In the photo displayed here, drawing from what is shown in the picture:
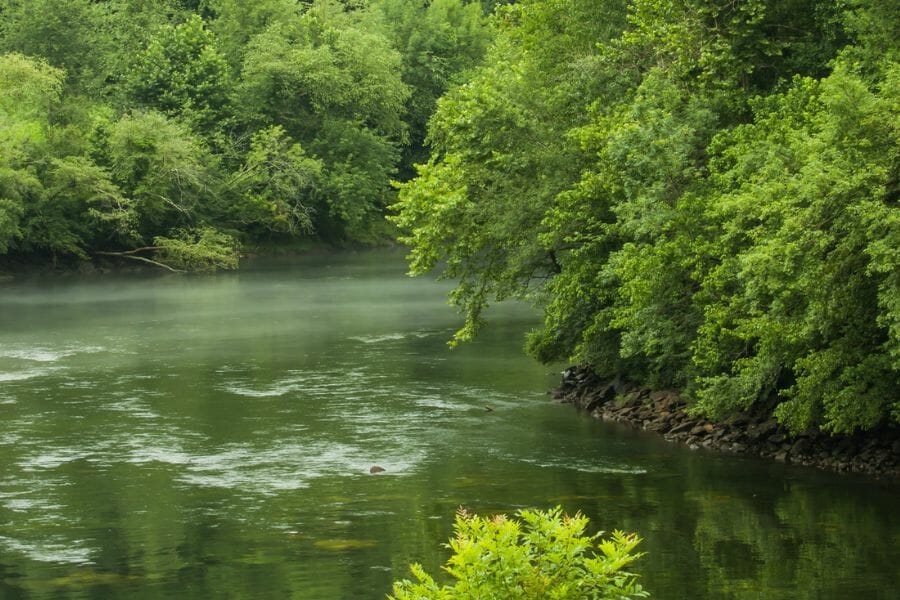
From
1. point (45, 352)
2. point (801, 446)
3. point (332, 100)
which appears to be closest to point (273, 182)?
point (332, 100)

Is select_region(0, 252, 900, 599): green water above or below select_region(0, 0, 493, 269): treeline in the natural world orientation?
below

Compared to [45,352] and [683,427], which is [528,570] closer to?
[683,427]

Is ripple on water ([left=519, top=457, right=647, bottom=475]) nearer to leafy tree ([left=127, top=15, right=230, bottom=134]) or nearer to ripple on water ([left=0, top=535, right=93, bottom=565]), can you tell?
ripple on water ([left=0, top=535, right=93, bottom=565])

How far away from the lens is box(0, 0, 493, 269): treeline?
7269cm

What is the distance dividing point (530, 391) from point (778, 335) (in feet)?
41.8

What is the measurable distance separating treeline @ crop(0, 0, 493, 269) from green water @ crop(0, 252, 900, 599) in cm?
2678

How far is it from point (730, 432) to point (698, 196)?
4948mm

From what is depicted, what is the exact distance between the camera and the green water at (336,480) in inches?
812

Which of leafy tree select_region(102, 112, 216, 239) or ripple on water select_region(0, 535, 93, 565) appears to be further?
leafy tree select_region(102, 112, 216, 239)

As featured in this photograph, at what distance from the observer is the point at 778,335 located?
984 inches

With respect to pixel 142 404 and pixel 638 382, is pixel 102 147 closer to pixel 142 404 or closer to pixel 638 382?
pixel 142 404

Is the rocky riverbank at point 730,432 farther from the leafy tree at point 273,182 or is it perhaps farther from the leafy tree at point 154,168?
the leafy tree at point 273,182

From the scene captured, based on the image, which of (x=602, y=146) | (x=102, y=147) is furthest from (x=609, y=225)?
(x=102, y=147)

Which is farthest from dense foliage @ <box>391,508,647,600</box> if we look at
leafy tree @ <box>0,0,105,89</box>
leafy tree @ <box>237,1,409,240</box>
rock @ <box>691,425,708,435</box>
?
leafy tree @ <box>0,0,105,89</box>
